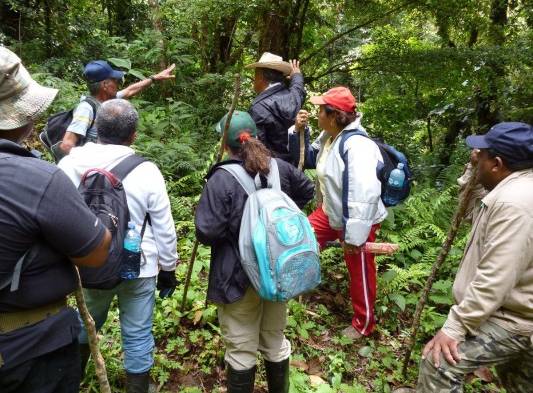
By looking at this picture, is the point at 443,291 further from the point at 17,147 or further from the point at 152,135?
the point at 152,135

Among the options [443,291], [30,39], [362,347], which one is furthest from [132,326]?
[30,39]

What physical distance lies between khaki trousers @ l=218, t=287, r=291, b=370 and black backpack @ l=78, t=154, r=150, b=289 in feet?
2.92

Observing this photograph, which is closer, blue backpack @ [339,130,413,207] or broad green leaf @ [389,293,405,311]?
blue backpack @ [339,130,413,207]

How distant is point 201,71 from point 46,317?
8.33 metres

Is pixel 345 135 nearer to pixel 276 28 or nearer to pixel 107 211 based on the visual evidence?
pixel 107 211

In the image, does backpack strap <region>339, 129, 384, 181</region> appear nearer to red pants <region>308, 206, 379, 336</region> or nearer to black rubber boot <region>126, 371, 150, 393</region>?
red pants <region>308, 206, 379, 336</region>

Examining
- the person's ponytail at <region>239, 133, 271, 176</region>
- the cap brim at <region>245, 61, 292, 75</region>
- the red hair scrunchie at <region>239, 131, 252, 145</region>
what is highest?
the cap brim at <region>245, 61, 292, 75</region>

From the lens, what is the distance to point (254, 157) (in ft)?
10.0

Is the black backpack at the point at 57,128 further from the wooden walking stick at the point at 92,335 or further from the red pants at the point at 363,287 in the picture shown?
the red pants at the point at 363,287

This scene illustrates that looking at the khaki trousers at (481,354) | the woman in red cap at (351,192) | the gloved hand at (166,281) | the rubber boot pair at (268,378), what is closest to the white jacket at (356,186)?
the woman in red cap at (351,192)

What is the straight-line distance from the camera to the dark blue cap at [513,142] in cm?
281

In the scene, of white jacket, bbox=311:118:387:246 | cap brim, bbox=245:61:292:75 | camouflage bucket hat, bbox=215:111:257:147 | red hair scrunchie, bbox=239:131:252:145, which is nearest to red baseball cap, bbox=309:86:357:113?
white jacket, bbox=311:118:387:246

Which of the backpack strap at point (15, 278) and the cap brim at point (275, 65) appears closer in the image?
the backpack strap at point (15, 278)

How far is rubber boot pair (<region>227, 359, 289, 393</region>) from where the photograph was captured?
3.27 m
